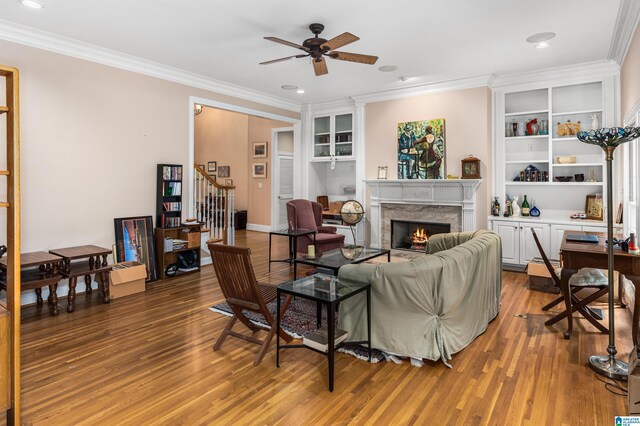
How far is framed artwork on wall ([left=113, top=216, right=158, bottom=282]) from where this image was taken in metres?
5.04

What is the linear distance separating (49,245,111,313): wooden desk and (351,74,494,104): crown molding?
5.08 meters

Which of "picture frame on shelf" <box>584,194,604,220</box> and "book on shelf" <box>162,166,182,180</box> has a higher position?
"book on shelf" <box>162,166,182,180</box>

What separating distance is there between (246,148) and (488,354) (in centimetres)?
855

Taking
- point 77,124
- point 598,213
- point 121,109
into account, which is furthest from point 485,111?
point 77,124

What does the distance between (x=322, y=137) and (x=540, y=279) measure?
4.93 metres

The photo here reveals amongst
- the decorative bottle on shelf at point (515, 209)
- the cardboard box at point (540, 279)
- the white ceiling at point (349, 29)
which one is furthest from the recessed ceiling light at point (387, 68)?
the cardboard box at point (540, 279)

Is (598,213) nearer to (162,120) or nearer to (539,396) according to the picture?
(539,396)

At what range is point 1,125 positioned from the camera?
4.08 meters

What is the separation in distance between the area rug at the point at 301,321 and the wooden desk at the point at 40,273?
1583 millimetres

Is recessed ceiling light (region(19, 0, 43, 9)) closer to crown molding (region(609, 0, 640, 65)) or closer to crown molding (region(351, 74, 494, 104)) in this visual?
crown molding (region(351, 74, 494, 104))

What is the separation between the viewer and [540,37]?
440 cm

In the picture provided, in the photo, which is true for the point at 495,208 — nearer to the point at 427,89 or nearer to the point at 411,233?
the point at 411,233

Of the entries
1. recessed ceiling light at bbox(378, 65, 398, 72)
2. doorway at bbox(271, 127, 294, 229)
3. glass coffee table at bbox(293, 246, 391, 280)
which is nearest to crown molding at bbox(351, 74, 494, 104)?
recessed ceiling light at bbox(378, 65, 398, 72)

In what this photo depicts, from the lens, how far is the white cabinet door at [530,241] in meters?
5.47
